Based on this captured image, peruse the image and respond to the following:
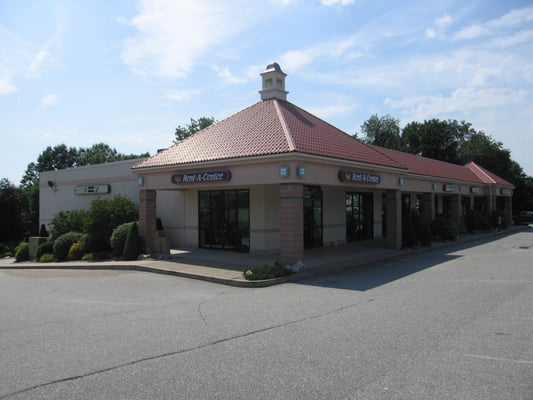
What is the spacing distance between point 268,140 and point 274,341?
31.1 feet

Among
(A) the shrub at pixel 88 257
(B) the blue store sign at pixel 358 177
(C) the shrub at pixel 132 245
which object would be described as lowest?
(A) the shrub at pixel 88 257

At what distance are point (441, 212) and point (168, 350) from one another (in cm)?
3109

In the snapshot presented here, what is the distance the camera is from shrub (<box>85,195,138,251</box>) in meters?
19.5

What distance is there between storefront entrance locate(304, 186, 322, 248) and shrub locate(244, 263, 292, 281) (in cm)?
686

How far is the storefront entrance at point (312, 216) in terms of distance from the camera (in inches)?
758

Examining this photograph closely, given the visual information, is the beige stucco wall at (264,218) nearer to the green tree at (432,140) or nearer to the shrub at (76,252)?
the shrub at (76,252)

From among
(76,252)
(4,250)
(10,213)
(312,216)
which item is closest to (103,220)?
(76,252)

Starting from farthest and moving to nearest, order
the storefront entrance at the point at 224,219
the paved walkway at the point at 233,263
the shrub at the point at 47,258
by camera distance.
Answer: the shrub at the point at 47,258
the storefront entrance at the point at 224,219
the paved walkway at the point at 233,263

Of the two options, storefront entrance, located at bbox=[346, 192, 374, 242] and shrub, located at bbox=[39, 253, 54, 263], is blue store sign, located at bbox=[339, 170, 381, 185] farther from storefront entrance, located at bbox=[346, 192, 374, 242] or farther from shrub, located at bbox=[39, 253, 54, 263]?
shrub, located at bbox=[39, 253, 54, 263]

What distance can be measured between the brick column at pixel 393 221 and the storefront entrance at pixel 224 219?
6333 mm

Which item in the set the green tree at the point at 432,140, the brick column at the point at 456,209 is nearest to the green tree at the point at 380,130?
the green tree at the point at 432,140

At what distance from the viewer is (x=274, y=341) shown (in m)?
6.36

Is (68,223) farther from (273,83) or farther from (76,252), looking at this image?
(273,83)

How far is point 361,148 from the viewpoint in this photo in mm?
18500
